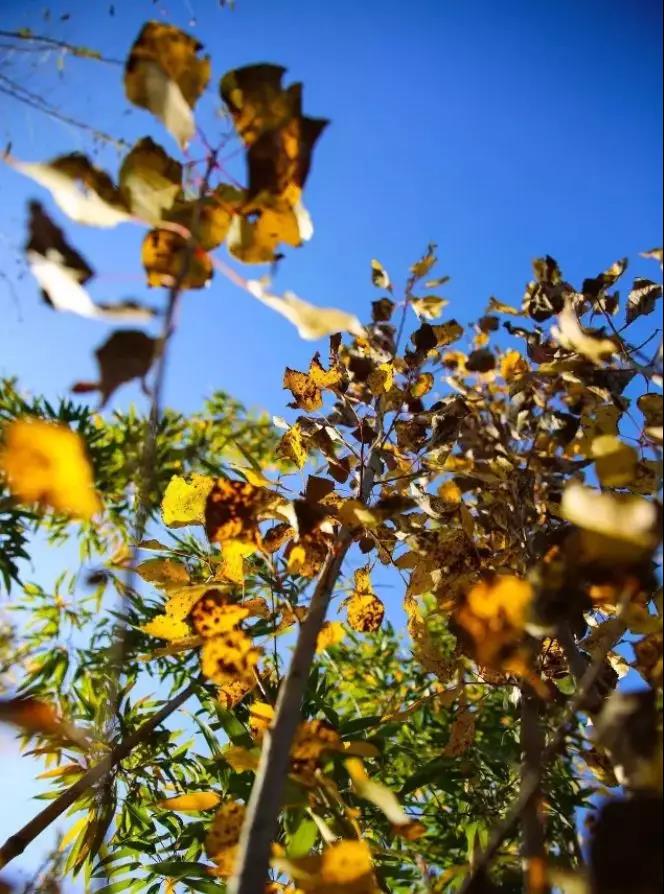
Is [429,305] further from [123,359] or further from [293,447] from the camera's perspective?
[123,359]

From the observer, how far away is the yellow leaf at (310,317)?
0.41 m

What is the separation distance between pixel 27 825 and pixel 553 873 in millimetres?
857

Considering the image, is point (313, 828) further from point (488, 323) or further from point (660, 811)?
point (488, 323)

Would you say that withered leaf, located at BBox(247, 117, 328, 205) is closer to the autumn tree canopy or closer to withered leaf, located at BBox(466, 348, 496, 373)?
the autumn tree canopy

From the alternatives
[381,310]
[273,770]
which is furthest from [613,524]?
[381,310]

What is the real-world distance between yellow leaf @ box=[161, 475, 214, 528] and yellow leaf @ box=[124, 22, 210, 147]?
0.35 meters

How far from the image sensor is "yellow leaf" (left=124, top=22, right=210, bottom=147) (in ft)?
1.30

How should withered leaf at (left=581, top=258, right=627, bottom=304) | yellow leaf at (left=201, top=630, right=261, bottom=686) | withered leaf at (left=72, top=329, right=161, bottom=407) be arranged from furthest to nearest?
withered leaf at (left=581, top=258, right=627, bottom=304), yellow leaf at (left=201, top=630, right=261, bottom=686), withered leaf at (left=72, top=329, right=161, bottom=407)

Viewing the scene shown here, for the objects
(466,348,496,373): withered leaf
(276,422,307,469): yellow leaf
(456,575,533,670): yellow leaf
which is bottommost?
(456,575,533,670): yellow leaf

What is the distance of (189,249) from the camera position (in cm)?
36

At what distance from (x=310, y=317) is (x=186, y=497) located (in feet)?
1.06

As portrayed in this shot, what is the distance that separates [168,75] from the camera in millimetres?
402

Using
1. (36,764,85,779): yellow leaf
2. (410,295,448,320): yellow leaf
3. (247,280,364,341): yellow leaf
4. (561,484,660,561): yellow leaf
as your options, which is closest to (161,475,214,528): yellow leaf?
(247,280,364,341): yellow leaf

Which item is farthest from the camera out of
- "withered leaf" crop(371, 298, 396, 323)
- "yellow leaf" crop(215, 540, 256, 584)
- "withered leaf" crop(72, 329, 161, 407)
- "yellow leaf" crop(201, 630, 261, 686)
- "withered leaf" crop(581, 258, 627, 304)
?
"withered leaf" crop(371, 298, 396, 323)
